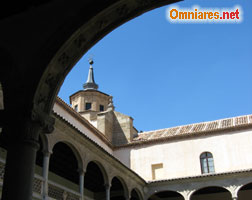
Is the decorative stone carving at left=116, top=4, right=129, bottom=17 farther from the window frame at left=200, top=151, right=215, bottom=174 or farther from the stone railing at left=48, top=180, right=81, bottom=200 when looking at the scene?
the window frame at left=200, top=151, right=215, bottom=174

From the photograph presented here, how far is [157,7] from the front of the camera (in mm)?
5406

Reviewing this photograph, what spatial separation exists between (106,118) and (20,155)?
77.5 ft

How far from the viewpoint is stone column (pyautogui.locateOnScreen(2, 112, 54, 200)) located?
4821 millimetres

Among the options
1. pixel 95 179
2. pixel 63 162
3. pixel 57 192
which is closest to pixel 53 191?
pixel 57 192

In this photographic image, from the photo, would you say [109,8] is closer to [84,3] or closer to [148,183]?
[84,3]

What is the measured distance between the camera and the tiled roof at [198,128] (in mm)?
25219

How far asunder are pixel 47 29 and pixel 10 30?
0.60 meters

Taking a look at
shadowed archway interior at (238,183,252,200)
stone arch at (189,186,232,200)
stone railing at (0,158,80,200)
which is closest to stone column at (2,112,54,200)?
stone railing at (0,158,80,200)

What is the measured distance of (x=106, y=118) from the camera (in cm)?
2862

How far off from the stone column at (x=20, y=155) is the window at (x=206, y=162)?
20802mm

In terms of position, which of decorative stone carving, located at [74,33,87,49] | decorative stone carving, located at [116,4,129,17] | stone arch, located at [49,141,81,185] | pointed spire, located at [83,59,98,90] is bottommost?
decorative stone carving, located at [74,33,87,49]

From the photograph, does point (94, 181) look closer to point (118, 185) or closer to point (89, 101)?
point (118, 185)

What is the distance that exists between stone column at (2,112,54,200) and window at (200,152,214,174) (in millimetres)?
20802

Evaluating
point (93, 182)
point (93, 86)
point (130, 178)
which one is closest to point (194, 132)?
point (130, 178)
